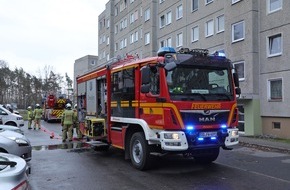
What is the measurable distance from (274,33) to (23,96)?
6876cm

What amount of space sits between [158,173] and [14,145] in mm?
3596

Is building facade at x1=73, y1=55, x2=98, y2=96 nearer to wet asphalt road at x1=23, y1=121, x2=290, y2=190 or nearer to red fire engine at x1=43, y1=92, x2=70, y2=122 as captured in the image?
red fire engine at x1=43, y1=92, x2=70, y2=122

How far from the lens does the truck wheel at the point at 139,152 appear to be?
8867 mm

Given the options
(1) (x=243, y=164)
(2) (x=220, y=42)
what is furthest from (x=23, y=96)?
(1) (x=243, y=164)

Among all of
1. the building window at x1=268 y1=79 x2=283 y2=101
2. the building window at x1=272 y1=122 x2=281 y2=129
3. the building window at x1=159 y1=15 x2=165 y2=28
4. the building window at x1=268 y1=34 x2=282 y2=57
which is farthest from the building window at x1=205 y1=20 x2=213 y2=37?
the building window at x1=272 y1=122 x2=281 y2=129

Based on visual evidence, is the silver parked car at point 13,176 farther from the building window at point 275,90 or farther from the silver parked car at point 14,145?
the building window at point 275,90

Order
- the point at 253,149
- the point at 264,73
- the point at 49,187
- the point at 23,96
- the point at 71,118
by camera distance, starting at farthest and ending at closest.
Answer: the point at 23,96, the point at 264,73, the point at 71,118, the point at 253,149, the point at 49,187

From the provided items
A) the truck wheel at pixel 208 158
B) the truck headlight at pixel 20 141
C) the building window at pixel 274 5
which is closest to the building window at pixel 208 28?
the building window at pixel 274 5

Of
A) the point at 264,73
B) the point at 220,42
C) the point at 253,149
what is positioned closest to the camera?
the point at 253,149

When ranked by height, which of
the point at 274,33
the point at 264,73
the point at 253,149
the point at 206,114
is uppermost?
the point at 274,33

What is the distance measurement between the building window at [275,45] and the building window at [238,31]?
1.93 metres

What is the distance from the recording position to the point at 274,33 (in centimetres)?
1936

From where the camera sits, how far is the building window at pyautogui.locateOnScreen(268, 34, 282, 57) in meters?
19.2

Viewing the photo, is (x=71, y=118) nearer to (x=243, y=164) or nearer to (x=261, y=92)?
(x=243, y=164)
